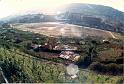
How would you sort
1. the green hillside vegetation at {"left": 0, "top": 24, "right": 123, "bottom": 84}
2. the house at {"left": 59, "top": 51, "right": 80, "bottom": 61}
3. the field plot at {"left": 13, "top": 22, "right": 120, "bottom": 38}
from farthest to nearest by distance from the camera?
the field plot at {"left": 13, "top": 22, "right": 120, "bottom": 38}
the house at {"left": 59, "top": 51, "right": 80, "bottom": 61}
the green hillside vegetation at {"left": 0, "top": 24, "right": 123, "bottom": 84}

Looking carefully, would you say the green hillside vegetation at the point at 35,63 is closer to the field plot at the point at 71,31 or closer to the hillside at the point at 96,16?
the field plot at the point at 71,31

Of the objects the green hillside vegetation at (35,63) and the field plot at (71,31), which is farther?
the field plot at (71,31)

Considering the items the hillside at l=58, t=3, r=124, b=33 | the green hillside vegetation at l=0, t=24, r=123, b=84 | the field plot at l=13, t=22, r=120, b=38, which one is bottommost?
the green hillside vegetation at l=0, t=24, r=123, b=84

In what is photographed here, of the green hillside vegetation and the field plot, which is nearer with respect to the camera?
the green hillside vegetation

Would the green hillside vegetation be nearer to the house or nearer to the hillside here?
the house

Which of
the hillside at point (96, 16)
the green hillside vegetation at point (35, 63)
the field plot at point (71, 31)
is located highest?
the hillside at point (96, 16)

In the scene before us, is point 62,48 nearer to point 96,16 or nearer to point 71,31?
point 71,31

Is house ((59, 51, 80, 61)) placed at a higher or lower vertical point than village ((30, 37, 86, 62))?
lower

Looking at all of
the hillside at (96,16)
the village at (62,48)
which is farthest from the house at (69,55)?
the hillside at (96,16)

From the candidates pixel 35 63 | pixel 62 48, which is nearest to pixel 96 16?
pixel 62 48

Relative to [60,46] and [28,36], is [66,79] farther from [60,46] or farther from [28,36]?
[28,36]

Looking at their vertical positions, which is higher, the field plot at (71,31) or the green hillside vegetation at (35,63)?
the field plot at (71,31)

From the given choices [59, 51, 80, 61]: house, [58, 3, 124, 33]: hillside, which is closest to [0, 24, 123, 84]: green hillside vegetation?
[59, 51, 80, 61]: house
